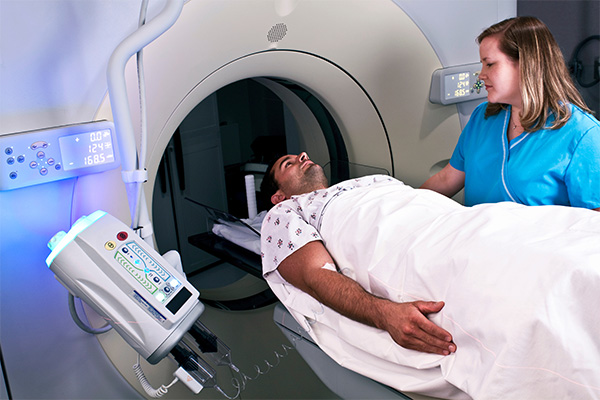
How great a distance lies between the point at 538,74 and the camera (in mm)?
1563

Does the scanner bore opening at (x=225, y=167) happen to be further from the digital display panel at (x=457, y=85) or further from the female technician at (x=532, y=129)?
the female technician at (x=532, y=129)

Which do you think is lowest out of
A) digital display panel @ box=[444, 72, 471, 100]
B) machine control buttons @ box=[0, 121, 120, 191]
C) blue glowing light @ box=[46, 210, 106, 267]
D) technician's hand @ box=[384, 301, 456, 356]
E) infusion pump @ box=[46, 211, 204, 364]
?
technician's hand @ box=[384, 301, 456, 356]

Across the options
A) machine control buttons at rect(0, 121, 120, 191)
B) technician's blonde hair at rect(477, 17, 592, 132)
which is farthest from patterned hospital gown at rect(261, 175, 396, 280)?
technician's blonde hair at rect(477, 17, 592, 132)

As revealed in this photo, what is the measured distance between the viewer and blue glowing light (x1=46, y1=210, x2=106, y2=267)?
3.49ft

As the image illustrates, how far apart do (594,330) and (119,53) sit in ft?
3.32

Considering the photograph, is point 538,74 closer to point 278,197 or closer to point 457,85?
point 457,85

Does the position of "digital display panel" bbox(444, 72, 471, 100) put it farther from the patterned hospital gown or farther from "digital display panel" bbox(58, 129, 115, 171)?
"digital display panel" bbox(58, 129, 115, 171)

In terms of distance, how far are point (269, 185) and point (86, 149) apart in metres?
0.78

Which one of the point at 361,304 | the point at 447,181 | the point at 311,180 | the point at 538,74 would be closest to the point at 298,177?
the point at 311,180

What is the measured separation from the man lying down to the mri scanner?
0.14 metres

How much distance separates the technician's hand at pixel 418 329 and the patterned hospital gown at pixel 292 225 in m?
0.35

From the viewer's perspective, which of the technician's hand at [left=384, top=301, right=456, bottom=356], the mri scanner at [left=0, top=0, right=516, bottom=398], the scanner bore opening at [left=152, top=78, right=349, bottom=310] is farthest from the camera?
the scanner bore opening at [left=152, top=78, right=349, bottom=310]

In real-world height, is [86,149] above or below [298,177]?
above

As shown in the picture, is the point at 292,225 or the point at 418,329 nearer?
the point at 418,329
